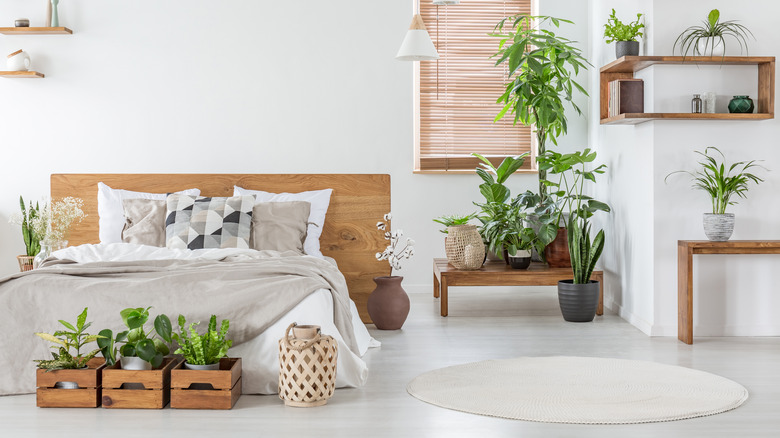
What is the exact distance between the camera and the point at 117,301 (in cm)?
340

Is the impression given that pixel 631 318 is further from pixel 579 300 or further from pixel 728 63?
pixel 728 63

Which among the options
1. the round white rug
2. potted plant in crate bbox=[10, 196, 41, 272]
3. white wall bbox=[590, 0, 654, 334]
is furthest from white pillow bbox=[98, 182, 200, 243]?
white wall bbox=[590, 0, 654, 334]

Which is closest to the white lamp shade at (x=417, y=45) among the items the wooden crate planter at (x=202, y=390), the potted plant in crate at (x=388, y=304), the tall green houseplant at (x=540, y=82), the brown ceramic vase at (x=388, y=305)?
the tall green houseplant at (x=540, y=82)

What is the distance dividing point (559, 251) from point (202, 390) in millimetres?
3104

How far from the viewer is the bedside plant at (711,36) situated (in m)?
4.38

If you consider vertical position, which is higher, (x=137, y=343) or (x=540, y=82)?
(x=540, y=82)

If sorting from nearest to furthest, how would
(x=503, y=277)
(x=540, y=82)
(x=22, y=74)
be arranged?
(x=503, y=277) → (x=540, y=82) → (x=22, y=74)

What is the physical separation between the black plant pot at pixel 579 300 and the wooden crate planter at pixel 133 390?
2.77 meters

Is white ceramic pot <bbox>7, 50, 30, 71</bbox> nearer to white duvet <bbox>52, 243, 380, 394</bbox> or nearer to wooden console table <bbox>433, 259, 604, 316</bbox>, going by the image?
wooden console table <bbox>433, 259, 604, 316</bbox>

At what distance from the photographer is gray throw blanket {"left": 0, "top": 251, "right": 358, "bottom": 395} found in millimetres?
3326

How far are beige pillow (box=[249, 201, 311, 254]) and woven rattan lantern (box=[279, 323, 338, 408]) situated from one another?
1668 millimetres

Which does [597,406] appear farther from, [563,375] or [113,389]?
[113,389]

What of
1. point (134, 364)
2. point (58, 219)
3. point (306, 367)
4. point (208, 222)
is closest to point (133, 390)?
point (134, 364)

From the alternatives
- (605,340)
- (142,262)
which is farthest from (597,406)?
(142,262)
